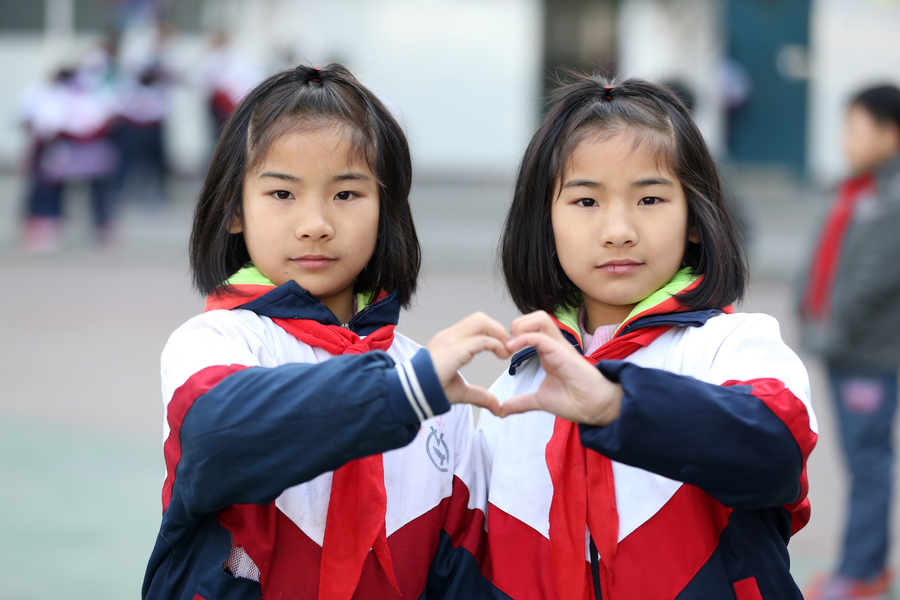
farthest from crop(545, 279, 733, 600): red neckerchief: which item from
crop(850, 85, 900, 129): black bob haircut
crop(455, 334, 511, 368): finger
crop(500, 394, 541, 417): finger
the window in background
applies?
the window in background

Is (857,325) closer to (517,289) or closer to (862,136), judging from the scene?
(862,136)

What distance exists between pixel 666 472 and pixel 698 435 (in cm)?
8

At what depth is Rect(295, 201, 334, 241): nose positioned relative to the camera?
1781mm

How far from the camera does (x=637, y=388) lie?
4.77 feet

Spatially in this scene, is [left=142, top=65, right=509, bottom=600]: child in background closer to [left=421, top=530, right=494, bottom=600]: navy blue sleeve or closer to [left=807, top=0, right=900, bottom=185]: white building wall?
[left=421, top=530, right=494, bottom=600]: navy blue sleeve

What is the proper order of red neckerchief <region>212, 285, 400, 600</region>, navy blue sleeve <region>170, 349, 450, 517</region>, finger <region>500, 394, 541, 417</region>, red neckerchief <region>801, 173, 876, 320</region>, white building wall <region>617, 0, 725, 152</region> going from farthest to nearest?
white building wall <region>617, 0, 725, 152</region> → red neckerchief <region>801, 173, 876, 320</region> → red neckerchief <region>212, 285, 400, 600</region> → finger <region>500, 394, 541, 417</region> → navy blue sleeve <region>170, 349, 450, 517</region>

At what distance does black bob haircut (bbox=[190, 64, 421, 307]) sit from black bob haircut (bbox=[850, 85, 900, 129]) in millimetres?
2588

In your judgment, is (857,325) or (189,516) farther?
(857,325)

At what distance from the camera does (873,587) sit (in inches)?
137

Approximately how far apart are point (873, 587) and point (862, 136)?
168 centimetres

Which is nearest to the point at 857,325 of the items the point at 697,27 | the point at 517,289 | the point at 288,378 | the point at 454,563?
the point at 517,289

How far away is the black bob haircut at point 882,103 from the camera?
385cm

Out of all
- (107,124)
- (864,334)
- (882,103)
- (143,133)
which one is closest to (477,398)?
(864,334)

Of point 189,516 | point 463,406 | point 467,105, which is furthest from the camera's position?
point 467,105
